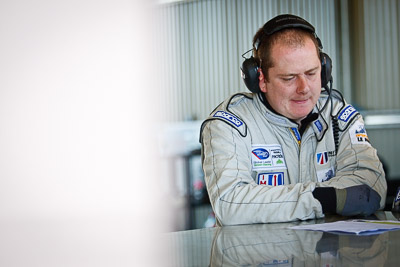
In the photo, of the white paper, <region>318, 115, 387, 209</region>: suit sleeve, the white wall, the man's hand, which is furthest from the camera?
the white wall

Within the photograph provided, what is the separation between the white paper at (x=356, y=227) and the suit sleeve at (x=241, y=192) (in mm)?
121

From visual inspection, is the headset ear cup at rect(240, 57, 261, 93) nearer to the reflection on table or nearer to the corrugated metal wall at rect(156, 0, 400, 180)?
the reflection on table

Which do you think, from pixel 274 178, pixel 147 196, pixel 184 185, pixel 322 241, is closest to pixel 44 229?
pixel 184 185

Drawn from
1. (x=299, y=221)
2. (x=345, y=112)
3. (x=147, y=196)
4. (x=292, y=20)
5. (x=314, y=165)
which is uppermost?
(x=292, y=20)

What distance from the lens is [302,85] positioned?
1652mm

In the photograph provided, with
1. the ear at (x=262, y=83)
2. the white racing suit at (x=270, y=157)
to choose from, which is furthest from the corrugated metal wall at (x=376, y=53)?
the ear at (x=262, y=83)

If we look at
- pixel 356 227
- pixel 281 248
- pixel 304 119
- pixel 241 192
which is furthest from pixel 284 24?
pixel 281 248

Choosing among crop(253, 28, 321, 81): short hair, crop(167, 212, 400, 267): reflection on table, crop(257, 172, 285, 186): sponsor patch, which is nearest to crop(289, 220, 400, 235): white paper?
crop(167, 212, 400, 267): reflection on table

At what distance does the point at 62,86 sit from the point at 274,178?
9636mm

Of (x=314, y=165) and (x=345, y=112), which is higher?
(x=345, y=112)

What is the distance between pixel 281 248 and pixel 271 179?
0.62 metres

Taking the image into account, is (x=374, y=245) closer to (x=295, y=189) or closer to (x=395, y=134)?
(x=295, y=189)

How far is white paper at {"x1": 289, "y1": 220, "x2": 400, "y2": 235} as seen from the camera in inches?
45.8

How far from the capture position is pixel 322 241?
108 cm
